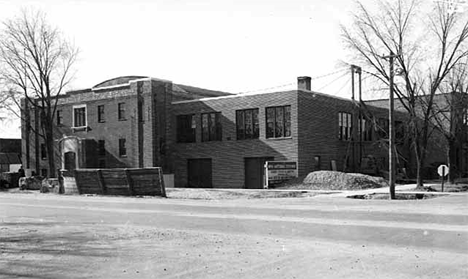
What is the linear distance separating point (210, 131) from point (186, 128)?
2.52m

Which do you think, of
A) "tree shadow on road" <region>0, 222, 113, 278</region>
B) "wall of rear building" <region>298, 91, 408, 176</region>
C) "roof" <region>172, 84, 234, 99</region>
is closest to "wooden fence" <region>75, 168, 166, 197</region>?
"wall of rear building" <region>298, 91, 408, 176</region>

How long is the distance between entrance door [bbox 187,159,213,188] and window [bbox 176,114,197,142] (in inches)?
70.3

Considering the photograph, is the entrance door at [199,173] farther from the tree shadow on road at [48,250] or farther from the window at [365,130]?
the tree shadow on road at [48,250]

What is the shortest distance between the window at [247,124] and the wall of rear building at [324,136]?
3536mm

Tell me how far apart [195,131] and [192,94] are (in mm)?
5202

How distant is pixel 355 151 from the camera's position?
137 ft

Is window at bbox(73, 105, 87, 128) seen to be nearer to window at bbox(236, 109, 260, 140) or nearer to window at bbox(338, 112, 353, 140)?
window at bbox(236, 109, 260, 140)

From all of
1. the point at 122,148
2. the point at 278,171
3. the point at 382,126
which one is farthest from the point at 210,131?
the point at 382,126

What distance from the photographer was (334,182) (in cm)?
3291

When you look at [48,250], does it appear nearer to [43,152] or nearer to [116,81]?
[116,81]

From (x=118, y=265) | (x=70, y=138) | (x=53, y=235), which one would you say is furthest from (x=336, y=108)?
(x=118, y=265)

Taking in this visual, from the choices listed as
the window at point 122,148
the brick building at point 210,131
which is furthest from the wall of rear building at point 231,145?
the window at point 122,148

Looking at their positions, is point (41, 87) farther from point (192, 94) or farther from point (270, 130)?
point (270, 130)

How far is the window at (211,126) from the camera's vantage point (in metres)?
39.5
